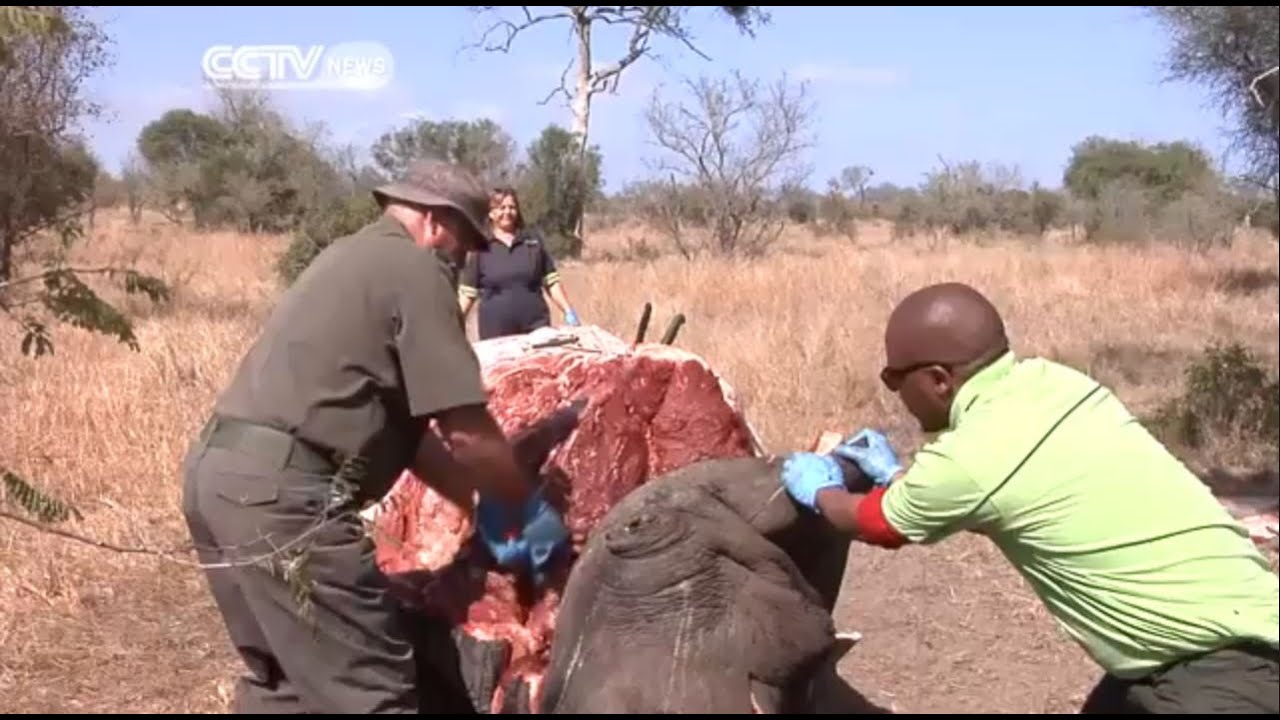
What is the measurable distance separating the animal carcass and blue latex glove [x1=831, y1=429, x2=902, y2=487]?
2.39ft

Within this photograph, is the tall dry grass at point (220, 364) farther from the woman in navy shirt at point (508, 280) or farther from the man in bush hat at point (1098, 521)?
the man in bush hat at point (1098, 521)

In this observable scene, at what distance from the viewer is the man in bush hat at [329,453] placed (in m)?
3.95

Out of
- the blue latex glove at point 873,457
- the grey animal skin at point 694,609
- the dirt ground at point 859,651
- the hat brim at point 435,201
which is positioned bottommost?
the dirt ground at point 859,651

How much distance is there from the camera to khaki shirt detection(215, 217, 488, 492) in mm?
3984

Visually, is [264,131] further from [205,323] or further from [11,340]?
[11,340]

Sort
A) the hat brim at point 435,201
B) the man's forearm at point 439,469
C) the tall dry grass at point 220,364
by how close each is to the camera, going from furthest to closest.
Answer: the tall dry grass at point 220,364 < the man's forearm at point 439,469 < the hat brim at point 435,201

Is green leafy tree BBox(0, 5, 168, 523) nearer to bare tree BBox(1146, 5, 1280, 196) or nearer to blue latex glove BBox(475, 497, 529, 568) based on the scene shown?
blue latex glove BBox(475, 497, 529, 568)

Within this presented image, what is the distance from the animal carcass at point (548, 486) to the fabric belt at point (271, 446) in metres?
0.72

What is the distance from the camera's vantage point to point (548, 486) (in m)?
4.62

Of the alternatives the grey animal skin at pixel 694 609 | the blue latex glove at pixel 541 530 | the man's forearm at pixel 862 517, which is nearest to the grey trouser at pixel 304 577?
the grey animal skin at pixel 694 609

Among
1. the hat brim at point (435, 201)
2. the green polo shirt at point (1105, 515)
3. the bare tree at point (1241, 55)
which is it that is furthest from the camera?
the bare tree at point (1241, 55)

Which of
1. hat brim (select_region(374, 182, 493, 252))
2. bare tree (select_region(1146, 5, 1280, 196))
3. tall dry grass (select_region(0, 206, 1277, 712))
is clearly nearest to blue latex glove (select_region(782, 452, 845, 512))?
hat brim (select_region(374, 182, 493, 252))

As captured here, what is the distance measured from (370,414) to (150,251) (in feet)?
55.4

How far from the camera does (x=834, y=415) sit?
11.2m
